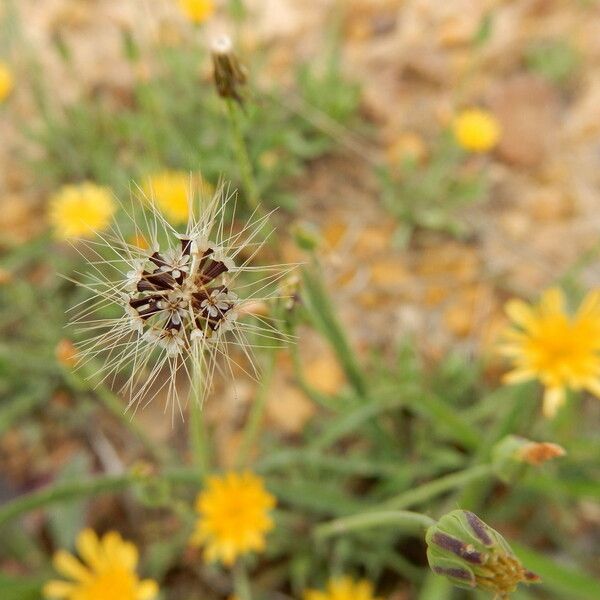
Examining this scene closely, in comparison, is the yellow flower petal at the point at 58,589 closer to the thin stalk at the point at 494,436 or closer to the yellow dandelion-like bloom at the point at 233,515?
the yellow dandelion-like bloom at the point at 233,515

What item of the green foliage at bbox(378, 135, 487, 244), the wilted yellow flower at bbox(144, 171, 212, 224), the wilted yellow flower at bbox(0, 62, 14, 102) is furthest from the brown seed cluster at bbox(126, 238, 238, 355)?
the wilted yellow flower at bbox(0, 62, 14, 102)

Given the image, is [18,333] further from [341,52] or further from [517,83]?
[517,83]

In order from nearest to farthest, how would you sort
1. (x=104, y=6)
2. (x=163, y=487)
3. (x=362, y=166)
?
(x=163, y=487) → (x=362, y=166) → (x=104, y=6)

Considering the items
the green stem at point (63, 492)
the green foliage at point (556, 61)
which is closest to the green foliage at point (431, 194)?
the green foliage at point (556, 61)

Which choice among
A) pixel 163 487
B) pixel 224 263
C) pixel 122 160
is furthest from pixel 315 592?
pixel 122 160

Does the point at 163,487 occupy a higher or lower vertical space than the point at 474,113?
lower

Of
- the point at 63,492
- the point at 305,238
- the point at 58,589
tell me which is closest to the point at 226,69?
the point at 305,238

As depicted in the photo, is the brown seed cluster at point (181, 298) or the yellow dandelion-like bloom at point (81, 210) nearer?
the brown seed cluster at point (181, 298)
